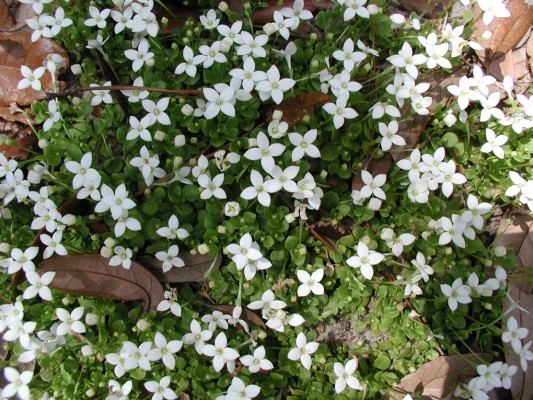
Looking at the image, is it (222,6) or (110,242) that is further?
(222,6)

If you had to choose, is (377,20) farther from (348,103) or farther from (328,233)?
(328,233)

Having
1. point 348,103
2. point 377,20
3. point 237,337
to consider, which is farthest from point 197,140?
point 377,20

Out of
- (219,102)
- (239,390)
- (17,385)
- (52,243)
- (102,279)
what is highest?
(219,102)

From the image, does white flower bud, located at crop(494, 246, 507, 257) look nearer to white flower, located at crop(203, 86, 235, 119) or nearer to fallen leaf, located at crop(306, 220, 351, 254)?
fallen leaf, located at crop(306, 220, 351, 254)

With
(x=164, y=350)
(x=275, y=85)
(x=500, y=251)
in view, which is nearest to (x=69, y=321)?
(x=164, y=350)

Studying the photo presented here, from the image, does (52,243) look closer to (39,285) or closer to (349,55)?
(39,285)
